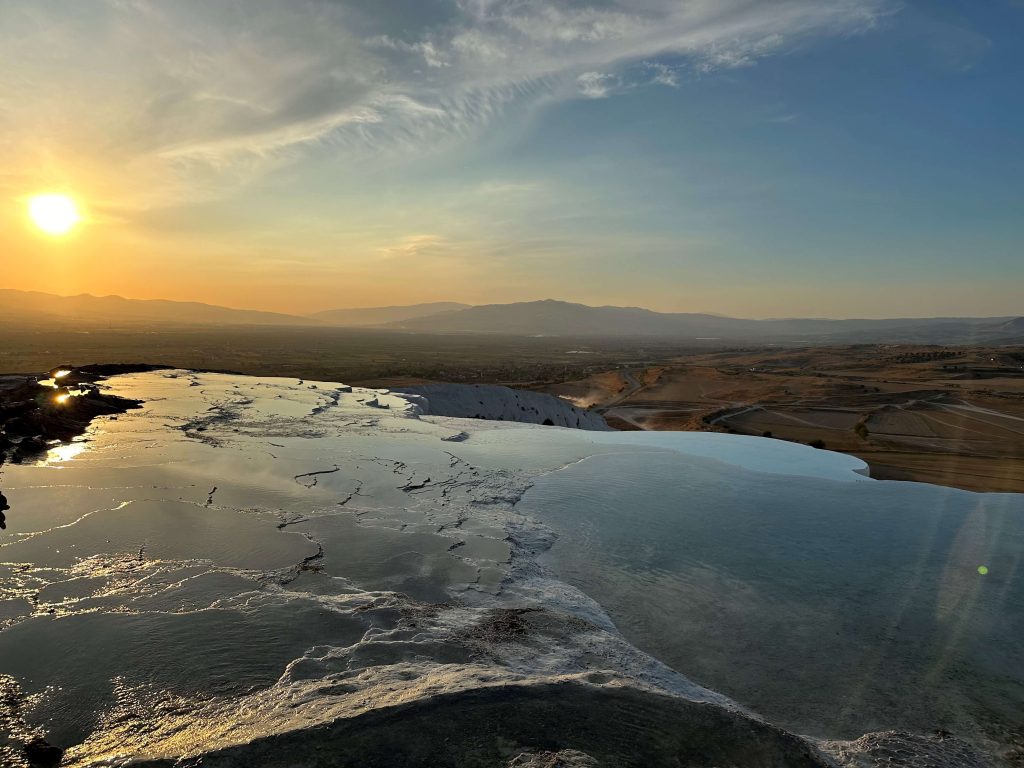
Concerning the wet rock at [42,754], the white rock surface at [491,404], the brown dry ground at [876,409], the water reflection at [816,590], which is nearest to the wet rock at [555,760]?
the water reflection at [816,590]


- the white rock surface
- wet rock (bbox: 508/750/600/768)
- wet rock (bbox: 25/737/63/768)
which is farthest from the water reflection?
the white rock surface

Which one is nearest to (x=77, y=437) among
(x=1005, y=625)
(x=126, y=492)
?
(x=126, y=492)

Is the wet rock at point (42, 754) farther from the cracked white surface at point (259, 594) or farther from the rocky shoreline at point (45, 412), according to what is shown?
the rocky shoreline at point (45, 412)

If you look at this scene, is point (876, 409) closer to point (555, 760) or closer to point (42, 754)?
point (555, 760)

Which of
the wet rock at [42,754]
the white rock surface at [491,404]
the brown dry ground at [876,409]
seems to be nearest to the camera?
the wet rock at [42,754]

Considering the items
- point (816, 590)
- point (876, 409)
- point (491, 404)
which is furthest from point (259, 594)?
point (876, 409)

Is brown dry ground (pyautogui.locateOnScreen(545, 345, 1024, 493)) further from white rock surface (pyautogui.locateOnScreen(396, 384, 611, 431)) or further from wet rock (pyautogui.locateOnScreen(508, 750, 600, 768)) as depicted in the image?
wet rock (pyautogui.locateOnScreen(508, 750, 600, 768))

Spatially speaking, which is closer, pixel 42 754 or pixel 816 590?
pixel 42 754

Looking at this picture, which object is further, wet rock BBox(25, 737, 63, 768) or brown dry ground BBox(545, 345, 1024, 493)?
brown dry ground BBox(545, 345, 1024, 493)

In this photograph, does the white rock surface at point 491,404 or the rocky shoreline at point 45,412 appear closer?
the rocky shoreline at point 45,412
